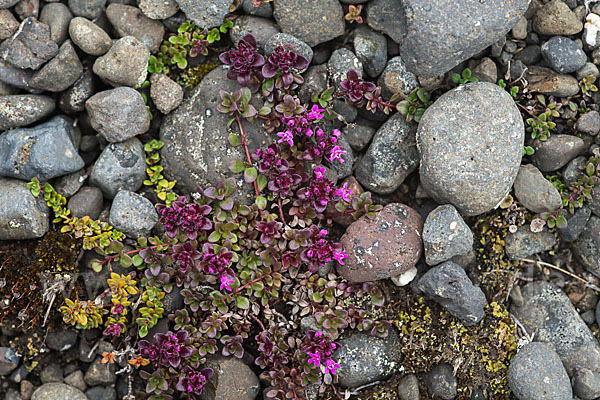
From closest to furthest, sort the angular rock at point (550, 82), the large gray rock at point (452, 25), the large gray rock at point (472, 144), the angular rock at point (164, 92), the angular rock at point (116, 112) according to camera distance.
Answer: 1. the large gray rock at point (452, 25)
2. the large gray rock at point (472, 144)
3. the angular rock at point (116, 112)
4. the angular rock at point (550, 82)
5. the angular rock at point (164, 92)

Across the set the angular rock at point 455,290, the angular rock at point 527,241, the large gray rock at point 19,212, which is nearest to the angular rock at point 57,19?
the large gray rock at point 19,212

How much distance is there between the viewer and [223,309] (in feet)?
16.2

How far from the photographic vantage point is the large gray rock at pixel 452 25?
14.8 ft

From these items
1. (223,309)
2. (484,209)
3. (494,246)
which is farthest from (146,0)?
(494,246)

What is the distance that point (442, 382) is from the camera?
4984 millimetres

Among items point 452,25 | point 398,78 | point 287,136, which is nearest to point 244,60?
point 287,136

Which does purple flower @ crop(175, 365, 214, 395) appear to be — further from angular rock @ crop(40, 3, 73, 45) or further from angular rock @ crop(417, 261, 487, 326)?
angular rock @ crop(40, 3, 73, 45)

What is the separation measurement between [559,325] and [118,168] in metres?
4.49

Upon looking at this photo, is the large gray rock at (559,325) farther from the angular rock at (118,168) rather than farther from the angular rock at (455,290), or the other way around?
the angular rock at (118,168)

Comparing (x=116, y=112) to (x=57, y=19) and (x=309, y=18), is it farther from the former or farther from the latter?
(x=309, y=18)

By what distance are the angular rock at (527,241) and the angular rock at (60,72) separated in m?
4.47

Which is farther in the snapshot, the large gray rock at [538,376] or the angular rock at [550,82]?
the angular rock at [550,82]

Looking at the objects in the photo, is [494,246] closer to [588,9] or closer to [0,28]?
[588,9]

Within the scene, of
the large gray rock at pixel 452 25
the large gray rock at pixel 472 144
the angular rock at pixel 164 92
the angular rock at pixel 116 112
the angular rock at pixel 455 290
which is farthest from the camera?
the angular rock at pixel 164 92
